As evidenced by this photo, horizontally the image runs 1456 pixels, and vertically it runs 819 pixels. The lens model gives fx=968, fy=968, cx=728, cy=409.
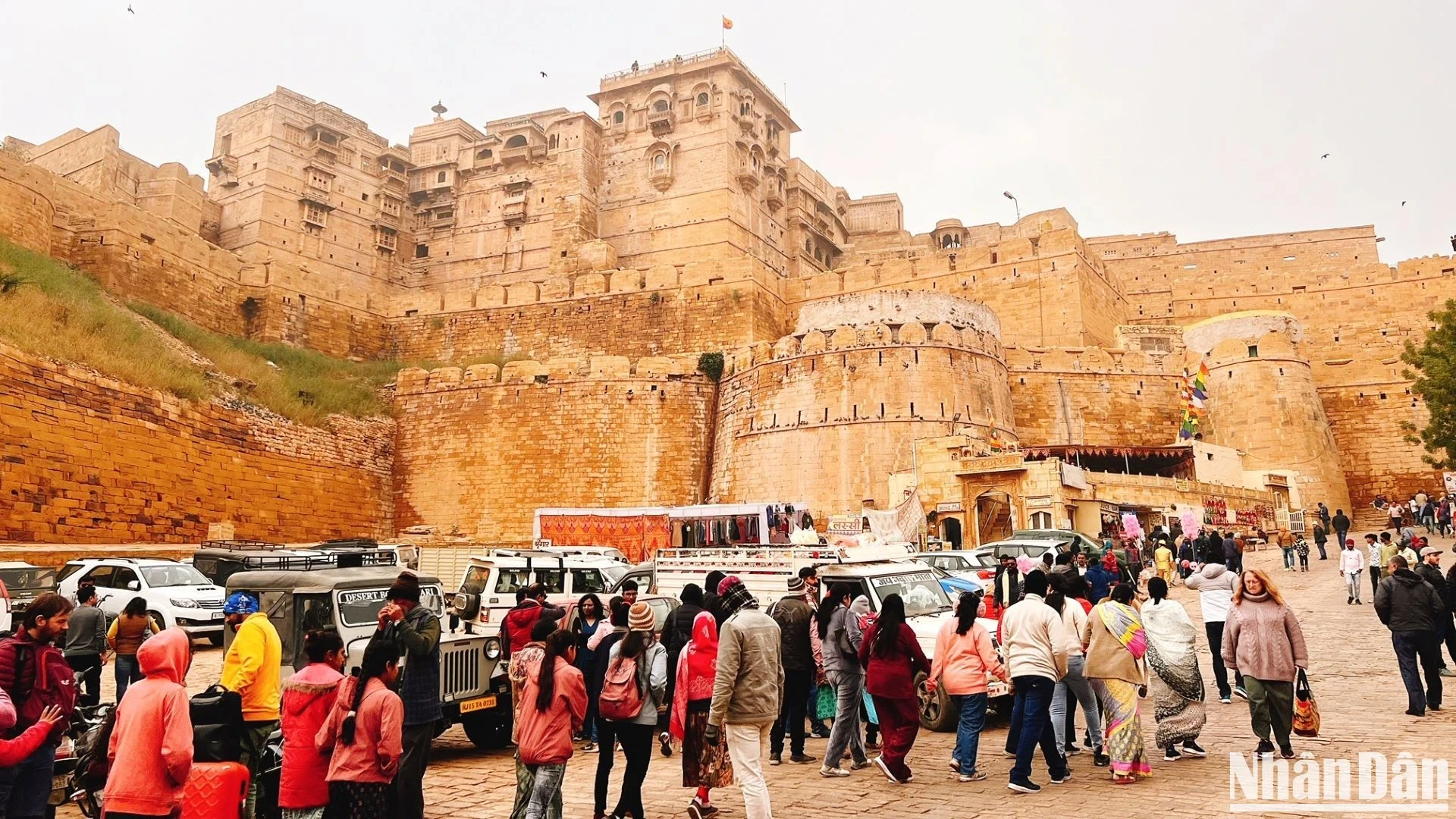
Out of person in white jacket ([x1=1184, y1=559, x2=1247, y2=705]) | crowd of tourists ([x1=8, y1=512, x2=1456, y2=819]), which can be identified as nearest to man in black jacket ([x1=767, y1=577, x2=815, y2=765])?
crowd of tourists ([x1=8, y1=512, x2=1456, y2=819])

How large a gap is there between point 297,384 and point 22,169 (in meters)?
8.60

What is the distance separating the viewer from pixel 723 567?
10594 millimetres

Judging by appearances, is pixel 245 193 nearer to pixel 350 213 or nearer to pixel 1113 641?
pixel 350 213

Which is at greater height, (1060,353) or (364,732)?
(1060,353)

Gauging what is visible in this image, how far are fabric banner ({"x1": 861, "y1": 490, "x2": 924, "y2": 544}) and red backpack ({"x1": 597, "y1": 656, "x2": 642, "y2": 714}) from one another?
1487 centimetres

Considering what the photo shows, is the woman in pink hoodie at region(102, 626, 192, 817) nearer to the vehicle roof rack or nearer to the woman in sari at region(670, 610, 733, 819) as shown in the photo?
the woman in sari at region(670, 610, 733, 819)

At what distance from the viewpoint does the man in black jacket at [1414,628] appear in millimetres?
6105

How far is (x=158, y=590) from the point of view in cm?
1068

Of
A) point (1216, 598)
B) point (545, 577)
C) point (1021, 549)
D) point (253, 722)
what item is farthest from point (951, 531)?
point (253, 722)

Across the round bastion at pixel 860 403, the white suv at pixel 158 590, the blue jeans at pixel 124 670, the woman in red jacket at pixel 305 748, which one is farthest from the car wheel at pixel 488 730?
the round bastion at pixel 860 403

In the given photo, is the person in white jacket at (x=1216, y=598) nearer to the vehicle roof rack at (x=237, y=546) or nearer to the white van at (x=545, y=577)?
the white van at (x=545, y=577)

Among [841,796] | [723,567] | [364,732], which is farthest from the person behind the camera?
[723,567]

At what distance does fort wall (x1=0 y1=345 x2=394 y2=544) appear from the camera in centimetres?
1589

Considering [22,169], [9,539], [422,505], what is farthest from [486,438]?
[22,169]
